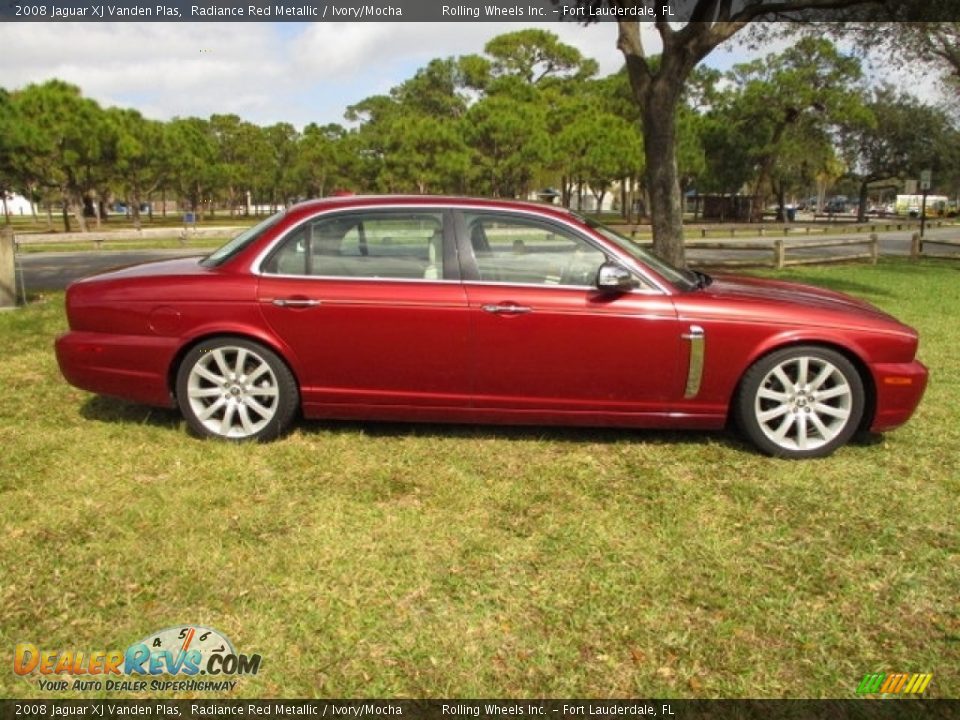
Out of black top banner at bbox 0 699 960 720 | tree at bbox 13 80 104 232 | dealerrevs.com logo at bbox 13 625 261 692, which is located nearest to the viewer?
black top banner at bbox 0 699 960 720

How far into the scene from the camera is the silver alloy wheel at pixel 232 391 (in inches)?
169

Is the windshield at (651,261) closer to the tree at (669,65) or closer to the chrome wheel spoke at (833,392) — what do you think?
the chrome wheel spoke at (833,392)

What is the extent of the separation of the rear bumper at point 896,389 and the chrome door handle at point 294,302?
10.8 ft

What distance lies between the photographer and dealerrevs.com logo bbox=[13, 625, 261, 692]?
2350mm

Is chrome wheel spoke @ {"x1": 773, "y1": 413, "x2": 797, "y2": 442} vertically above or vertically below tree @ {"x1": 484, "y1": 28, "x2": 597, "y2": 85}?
below

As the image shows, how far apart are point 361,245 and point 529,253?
3.33 ft

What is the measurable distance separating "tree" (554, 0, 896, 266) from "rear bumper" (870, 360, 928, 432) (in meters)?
8.05

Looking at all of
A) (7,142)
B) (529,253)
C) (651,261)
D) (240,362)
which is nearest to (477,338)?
(529,253)

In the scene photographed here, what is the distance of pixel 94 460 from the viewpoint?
4.06 meters

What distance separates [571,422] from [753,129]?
51.5 meters

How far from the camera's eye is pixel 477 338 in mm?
4148

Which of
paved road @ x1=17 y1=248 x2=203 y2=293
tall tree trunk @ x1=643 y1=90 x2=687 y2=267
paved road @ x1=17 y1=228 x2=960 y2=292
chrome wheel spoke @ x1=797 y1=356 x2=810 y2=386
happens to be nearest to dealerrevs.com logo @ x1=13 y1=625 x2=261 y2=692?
chrome wheel spoke @ x1=797 y1=356 x2=810 y2=386

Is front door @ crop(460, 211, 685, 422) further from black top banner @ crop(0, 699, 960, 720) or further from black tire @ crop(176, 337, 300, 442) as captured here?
black top banner @ crop(0, 699, 960, 720)

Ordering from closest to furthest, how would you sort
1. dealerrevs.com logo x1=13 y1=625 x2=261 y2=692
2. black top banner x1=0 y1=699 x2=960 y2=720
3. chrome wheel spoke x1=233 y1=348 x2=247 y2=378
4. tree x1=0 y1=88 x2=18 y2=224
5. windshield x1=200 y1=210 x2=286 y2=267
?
1. black top banner x1=0 y1=699 x2=960 y2=720
2. dealerrevs.com logo x1=13 y1=625 x2=261 y2=692
3. chrome wheel spoke x1=233 y1=348 x2=247 y2=378
4. windshield x1=200 y1=210 x2=286 y2=267
5. tree x1=0 y1=88 x2=18 y2=224
